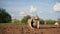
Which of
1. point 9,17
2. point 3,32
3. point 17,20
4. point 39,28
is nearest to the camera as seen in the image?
point 3,32

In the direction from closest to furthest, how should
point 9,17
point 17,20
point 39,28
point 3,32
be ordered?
point 3,32, point 39,28, point 17,20, point 9,17

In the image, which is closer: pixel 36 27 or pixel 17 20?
pixel 36 27

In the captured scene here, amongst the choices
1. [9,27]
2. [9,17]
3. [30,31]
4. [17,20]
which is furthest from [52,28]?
[9,17]

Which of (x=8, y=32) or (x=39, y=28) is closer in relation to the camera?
(x=8, y=32)

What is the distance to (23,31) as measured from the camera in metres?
14.4

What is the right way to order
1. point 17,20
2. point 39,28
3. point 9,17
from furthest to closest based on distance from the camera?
1. point 9,17
2. point 17,20
3. point 39,28

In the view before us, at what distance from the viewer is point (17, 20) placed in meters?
28.7

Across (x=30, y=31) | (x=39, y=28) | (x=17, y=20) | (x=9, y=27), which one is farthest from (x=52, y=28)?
(x=17, y=20)

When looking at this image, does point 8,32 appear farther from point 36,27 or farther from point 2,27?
point 36,27

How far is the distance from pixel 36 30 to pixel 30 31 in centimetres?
65

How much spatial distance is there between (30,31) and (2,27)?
2.64 metres

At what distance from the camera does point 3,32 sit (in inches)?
557

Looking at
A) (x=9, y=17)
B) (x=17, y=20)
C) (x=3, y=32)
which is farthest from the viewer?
(x=9, y=17)

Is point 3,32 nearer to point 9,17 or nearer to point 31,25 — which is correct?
point 31,25
